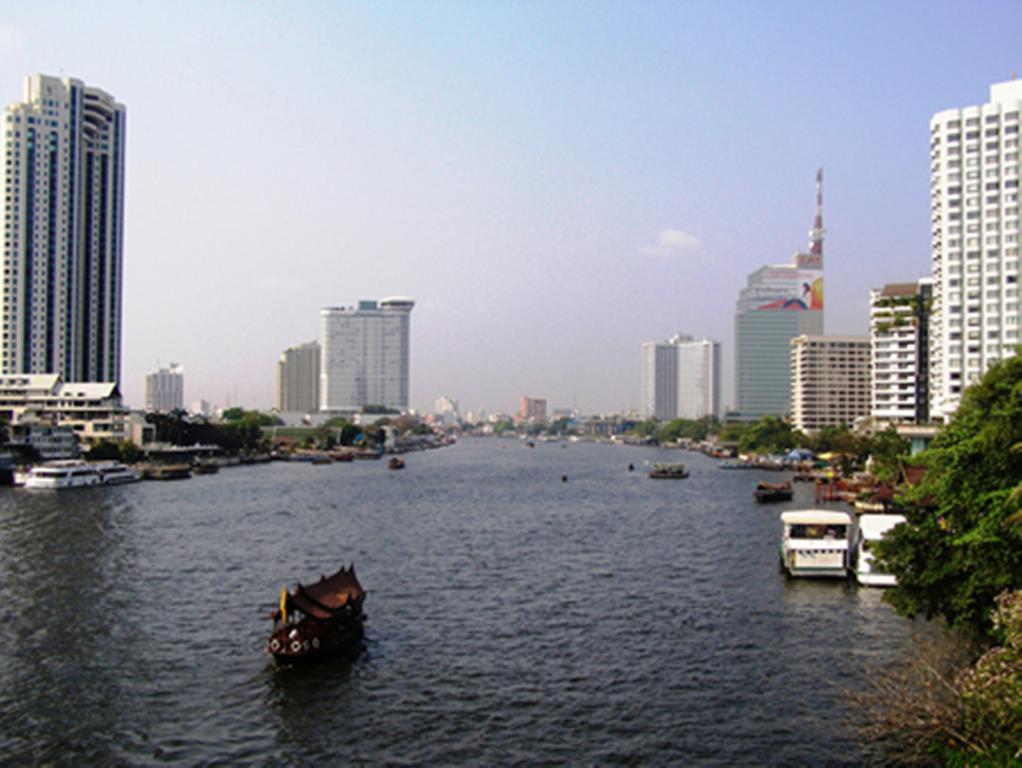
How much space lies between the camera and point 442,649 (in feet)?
91.7

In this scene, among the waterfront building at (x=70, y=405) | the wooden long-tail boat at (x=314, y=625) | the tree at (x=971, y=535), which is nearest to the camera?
the tree at (x=971, y=535)

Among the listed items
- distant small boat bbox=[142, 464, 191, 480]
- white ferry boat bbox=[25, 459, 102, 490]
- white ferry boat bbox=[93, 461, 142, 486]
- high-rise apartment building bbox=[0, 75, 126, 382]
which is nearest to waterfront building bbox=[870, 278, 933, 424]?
distant small boat bbox=[142, 464, 191, 480]

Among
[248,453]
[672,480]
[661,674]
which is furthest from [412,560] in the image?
[248,453]

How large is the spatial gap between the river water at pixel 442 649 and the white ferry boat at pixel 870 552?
110cm

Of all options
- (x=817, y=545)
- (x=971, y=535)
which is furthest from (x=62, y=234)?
(x=971, y=535)

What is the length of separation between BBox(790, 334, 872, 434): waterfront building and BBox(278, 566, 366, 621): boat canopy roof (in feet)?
462

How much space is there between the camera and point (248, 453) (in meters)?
141

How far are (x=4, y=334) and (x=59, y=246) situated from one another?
47.0ft

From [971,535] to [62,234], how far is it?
133 metres

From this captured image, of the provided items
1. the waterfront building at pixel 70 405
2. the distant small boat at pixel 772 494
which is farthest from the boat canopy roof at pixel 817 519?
the waterfront building at pixel 70 405

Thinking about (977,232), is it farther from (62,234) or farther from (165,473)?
(62,234)

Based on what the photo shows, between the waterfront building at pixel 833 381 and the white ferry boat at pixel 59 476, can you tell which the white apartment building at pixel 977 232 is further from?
the waterfront building at pixel 833 381

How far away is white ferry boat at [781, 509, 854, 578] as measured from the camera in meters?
37.8

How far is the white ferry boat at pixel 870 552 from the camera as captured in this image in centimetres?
3616
